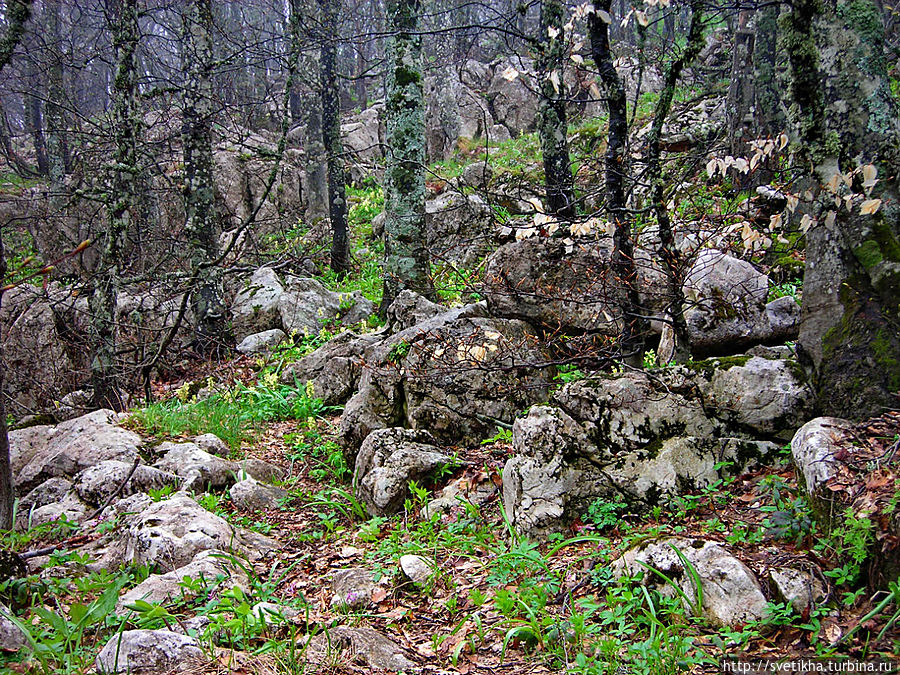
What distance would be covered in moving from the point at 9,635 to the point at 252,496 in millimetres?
2488

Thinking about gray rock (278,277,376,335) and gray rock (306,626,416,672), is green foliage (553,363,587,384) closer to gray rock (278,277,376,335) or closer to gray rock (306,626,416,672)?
gray rock (306,626,416,672)

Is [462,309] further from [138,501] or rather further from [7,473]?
[7,473]

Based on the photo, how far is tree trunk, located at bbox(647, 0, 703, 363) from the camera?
450cm

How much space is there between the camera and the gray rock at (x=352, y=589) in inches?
135

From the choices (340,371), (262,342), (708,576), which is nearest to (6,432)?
(340,371)

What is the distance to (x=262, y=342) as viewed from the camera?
375 inches

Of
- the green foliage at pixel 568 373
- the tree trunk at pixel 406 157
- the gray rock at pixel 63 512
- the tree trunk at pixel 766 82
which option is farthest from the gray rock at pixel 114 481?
the tree trunk at pixel 766 82

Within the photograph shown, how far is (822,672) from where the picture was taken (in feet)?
7.66

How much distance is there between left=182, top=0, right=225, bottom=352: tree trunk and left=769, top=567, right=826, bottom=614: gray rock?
772 centimetres

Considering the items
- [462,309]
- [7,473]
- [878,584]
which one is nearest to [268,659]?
[7,473]

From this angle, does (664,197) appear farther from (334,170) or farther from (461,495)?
(334,170)

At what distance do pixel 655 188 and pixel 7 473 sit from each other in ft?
16.3

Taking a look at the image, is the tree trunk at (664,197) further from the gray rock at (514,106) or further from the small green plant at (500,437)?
the gray rock at (514,106)

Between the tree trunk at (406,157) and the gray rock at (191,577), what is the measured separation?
17.9ft
